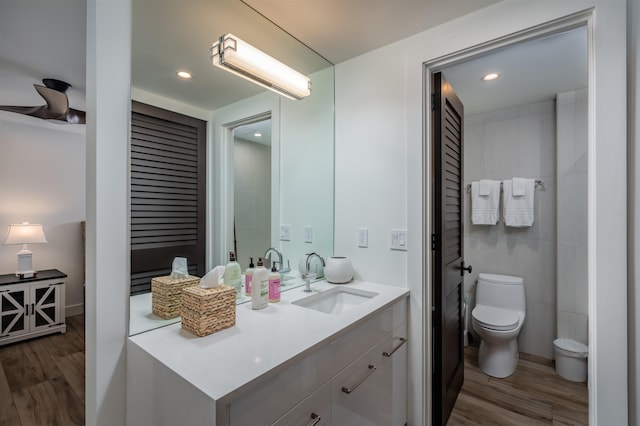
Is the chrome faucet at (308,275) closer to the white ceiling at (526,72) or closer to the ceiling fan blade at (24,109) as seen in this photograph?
the white ceiling at (526,72)

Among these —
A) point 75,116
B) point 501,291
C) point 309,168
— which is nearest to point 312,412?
point 309,168

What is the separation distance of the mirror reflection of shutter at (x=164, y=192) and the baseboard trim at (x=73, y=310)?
11.2 feet

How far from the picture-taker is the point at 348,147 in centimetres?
191

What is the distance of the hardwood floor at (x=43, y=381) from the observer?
6.25ft

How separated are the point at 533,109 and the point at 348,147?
190 cm

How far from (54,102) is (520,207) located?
413 centimetres

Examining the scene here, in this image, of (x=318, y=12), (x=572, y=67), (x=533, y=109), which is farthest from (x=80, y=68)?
(x=533, y=109)

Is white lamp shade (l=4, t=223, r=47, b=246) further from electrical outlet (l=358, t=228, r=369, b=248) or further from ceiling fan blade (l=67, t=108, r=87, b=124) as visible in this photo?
electrical outlet (l=358, t=228, r=369, b=248)

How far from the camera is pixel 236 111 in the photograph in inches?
60.6

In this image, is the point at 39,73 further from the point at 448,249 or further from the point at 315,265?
the point at 448,249

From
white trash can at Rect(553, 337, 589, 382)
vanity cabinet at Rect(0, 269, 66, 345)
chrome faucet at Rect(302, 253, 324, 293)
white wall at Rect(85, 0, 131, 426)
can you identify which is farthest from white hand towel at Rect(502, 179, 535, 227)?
vanity cabinet at Rect(0, 269, 66, 345)

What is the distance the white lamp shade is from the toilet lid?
4.32 metres

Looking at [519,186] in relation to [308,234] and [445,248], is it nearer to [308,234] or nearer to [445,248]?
[445,248]

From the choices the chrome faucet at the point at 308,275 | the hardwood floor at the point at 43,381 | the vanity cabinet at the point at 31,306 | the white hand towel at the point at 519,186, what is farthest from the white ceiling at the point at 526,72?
the vanity cabinet at the point at 31,306
